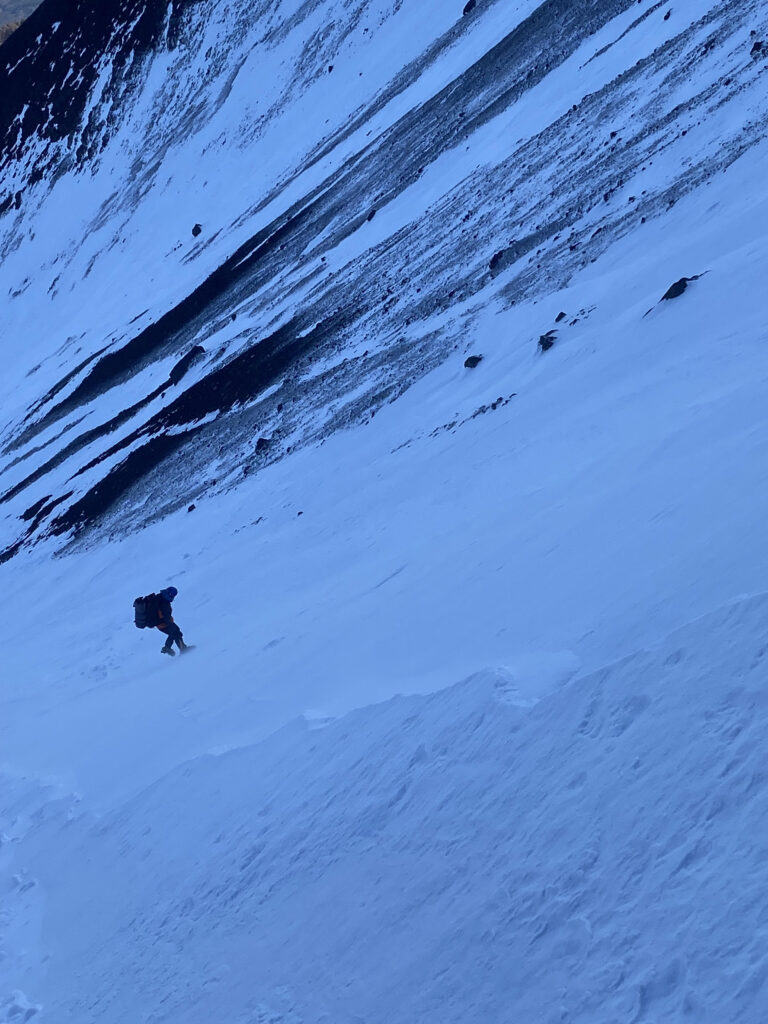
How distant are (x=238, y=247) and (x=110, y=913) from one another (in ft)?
109

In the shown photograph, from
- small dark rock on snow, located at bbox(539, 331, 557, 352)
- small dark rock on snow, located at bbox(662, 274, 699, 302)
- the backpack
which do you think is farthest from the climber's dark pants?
small dark rock on snow, located at bbox(662, 274, 699, 302)

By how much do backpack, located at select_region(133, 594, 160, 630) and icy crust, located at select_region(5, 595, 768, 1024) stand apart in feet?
15.2

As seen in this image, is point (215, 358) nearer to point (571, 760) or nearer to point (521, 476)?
point (521, 476)

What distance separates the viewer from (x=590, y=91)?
24.6 metres

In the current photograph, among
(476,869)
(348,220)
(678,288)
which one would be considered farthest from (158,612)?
(348,220)

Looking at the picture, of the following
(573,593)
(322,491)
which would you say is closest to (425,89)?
(322,491)

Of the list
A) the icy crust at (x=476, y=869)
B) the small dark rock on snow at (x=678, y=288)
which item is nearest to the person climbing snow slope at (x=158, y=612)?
the icy crust at (x=476, y=869)

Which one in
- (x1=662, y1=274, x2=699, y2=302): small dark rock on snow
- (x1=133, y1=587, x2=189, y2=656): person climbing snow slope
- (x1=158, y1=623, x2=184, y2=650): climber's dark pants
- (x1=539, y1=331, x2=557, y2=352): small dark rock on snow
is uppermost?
(x1=133, y1=587, x2=189, y2=656): person climbing snow slope

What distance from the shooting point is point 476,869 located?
6402 millimetres

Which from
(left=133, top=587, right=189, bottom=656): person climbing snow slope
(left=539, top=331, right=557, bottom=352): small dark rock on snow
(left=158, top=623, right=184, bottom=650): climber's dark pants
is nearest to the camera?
(left=133, top=587, right=189, bottom=656): person climbing snow slope

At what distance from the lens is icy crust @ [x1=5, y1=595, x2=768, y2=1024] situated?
5.29 metres

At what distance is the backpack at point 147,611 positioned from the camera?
13438 mm

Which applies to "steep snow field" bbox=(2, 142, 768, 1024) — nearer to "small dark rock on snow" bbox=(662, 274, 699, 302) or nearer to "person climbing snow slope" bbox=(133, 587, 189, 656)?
"small dark rock on snow" bbox=(662, 274, 699, 302)

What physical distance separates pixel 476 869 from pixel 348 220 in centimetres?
2685
